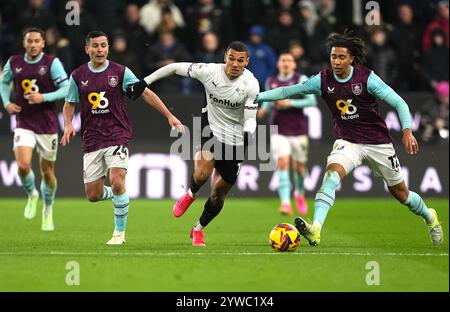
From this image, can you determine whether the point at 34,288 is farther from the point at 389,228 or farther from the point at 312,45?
the point at 312,45

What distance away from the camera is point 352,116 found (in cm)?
1227

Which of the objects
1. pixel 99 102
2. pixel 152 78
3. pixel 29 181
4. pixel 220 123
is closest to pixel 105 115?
pixel 99 102

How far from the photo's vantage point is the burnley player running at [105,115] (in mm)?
12305

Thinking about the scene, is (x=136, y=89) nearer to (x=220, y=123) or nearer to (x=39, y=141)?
(x=220, y=123)

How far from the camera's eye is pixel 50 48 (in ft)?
66.4

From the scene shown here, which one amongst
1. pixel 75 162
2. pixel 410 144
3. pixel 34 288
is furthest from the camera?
pixel 75 162

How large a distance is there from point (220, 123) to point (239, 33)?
33.0 feet

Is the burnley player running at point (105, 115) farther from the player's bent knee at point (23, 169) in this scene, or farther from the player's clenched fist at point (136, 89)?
the player's bent knee at point (23, 169)

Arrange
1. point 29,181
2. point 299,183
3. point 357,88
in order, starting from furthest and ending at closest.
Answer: point 299,183
point 29,181
point 357,88

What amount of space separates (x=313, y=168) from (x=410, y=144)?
888 centimetres

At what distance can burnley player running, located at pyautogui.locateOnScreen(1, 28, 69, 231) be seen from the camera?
48.1ft

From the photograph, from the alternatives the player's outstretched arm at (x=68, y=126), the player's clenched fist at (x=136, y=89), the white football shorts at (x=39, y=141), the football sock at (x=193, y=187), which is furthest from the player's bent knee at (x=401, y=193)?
the white football shorts at (x=39, y=141)

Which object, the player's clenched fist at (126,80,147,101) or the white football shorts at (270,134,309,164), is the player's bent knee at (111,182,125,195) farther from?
the white football shorts at (270,134,309,164)

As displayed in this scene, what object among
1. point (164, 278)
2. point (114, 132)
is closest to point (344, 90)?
point (114, 132)
